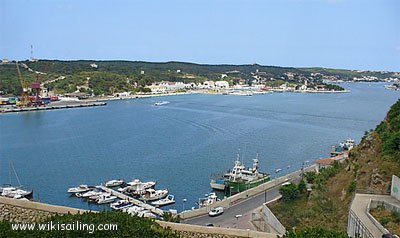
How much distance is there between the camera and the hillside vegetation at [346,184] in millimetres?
5422

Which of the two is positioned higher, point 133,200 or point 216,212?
point 216,212

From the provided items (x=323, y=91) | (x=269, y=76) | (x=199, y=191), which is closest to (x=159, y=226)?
(x=199, y=191)

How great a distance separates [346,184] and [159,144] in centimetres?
1067

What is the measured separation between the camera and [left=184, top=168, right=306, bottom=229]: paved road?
291 inches

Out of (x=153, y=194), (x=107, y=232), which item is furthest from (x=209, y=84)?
(x=107, y=232)

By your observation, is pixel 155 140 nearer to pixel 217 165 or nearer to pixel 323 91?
pixel 217 165

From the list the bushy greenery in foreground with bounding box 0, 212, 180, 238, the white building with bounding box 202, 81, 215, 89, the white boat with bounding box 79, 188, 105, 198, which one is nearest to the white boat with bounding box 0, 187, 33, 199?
the white boat with bounding box 79, 188, 105, 198

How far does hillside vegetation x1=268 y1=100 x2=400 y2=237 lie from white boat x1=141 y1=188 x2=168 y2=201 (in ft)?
12.2

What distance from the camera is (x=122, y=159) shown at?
555 inches

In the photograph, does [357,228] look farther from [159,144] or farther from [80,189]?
[159,144]

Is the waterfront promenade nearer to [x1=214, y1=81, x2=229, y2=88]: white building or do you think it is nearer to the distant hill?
the distant hill

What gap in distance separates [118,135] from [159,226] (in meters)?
15.9

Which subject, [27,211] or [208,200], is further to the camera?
[208,200]

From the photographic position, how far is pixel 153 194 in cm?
1038
